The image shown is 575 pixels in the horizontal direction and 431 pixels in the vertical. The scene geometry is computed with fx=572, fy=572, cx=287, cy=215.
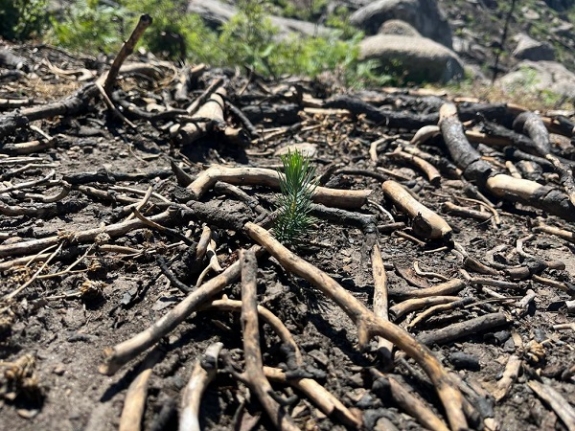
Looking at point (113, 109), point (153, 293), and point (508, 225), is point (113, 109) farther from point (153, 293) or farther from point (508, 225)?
point (508, 225)

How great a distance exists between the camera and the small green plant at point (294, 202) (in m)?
3.34

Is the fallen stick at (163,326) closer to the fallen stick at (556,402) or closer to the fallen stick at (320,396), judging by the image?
the fallen stick at (320,396)

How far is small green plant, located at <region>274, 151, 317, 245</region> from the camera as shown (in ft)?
11.0

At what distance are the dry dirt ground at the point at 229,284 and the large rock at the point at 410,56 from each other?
6449mm

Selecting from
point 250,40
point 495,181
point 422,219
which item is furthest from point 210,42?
point 422,219

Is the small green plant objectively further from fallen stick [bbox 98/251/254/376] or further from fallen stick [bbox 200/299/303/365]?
fallen stick [bbox 200/299/303/365]

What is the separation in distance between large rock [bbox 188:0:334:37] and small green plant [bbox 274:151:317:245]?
12.2 m

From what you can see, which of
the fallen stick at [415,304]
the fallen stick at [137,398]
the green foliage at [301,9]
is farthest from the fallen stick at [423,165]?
the green foliage at [301,9]

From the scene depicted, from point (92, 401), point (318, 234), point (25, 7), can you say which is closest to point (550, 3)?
point (25, 7)

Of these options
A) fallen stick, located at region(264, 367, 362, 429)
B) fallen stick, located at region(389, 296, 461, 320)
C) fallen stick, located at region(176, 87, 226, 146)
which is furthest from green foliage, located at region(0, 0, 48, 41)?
fallen stick, located at region(264, 367, 362, 429)

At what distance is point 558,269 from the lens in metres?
3.97

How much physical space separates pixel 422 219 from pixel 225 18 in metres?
13.4

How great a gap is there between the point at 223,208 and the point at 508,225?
2352mm

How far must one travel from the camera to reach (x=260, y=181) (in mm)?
4281
